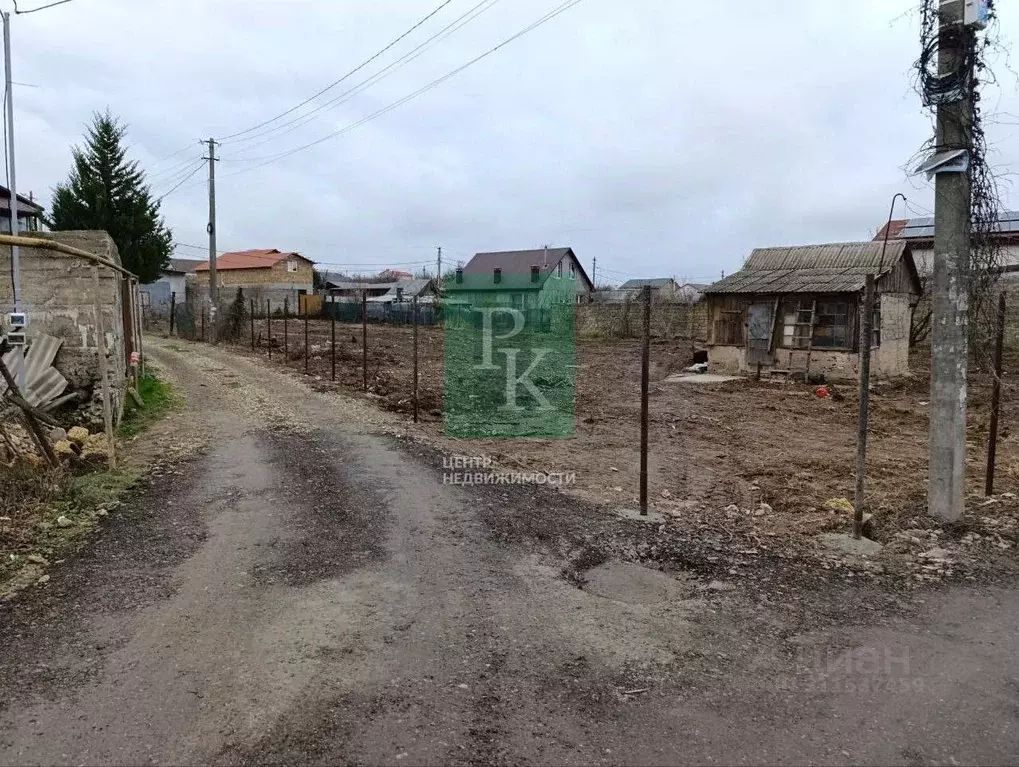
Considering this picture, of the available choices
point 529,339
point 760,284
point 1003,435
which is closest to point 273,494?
point 1003,435

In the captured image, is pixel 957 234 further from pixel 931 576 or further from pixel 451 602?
pixel 451 602

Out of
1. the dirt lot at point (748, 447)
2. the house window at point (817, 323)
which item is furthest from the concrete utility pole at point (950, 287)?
the house window at point (817, 323)

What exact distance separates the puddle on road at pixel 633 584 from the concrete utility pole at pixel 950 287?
224 cm

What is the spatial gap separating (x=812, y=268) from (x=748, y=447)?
10075 mm

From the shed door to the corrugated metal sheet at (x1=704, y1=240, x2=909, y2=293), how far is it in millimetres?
503

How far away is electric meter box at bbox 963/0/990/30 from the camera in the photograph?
4516mm

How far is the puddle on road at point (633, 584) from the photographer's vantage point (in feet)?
12.8

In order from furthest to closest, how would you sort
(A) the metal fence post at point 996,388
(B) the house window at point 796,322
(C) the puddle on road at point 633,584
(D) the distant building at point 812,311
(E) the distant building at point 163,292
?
(E) the distant building at point 163,292 → (B) the house window at point 796,322 → (D) the distant building at point 812,311 → (A) the metal fence post at point 996,388 → (C) the puddle on road at point 633,584

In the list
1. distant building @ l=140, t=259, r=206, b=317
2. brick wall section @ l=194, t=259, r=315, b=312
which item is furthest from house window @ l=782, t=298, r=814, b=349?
brick wall section @ l=194, t=259, r=315, b=312

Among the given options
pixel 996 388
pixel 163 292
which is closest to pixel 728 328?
pixel 996 388

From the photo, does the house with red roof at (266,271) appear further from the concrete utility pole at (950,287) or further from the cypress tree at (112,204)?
the concrete utility pole at (950,287)

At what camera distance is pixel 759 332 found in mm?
16500

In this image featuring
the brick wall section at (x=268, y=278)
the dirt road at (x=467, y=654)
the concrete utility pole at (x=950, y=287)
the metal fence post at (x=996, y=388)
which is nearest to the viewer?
the dirt road at (x=467, y=654)

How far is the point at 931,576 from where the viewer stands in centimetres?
415
